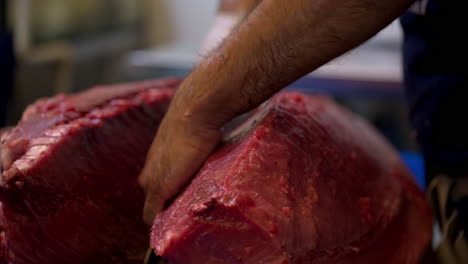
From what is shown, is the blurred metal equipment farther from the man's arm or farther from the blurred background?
the man's arm

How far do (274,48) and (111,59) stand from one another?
419 cm

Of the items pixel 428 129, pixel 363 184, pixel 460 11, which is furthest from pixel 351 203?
pixel 460 11

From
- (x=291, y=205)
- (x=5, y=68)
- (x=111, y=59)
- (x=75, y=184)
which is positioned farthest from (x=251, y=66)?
(x=111, y=59)

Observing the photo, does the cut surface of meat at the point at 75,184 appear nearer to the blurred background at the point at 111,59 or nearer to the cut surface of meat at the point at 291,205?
the cut surface of meat at the point at 291,205

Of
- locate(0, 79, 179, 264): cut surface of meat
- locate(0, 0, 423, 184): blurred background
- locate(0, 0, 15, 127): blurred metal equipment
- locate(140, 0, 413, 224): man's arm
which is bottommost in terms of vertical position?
locate(0, 0, 423, 184): blurred background

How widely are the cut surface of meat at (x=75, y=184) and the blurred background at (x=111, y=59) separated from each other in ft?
3.14

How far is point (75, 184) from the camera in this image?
1121 millimetres

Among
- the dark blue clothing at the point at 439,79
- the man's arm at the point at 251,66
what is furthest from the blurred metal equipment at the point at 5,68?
the dark blue clothing at the point at 439,79

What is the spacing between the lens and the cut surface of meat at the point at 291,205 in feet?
2.86

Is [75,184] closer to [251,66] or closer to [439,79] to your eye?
[251,66]

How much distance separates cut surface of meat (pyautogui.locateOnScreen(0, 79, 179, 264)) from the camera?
1.08 metres

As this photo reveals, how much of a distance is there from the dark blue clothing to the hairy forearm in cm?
61

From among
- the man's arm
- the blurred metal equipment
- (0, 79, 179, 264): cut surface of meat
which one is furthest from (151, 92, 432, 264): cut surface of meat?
the blurred metal equipment

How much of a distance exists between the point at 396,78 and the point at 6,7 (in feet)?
8.91
